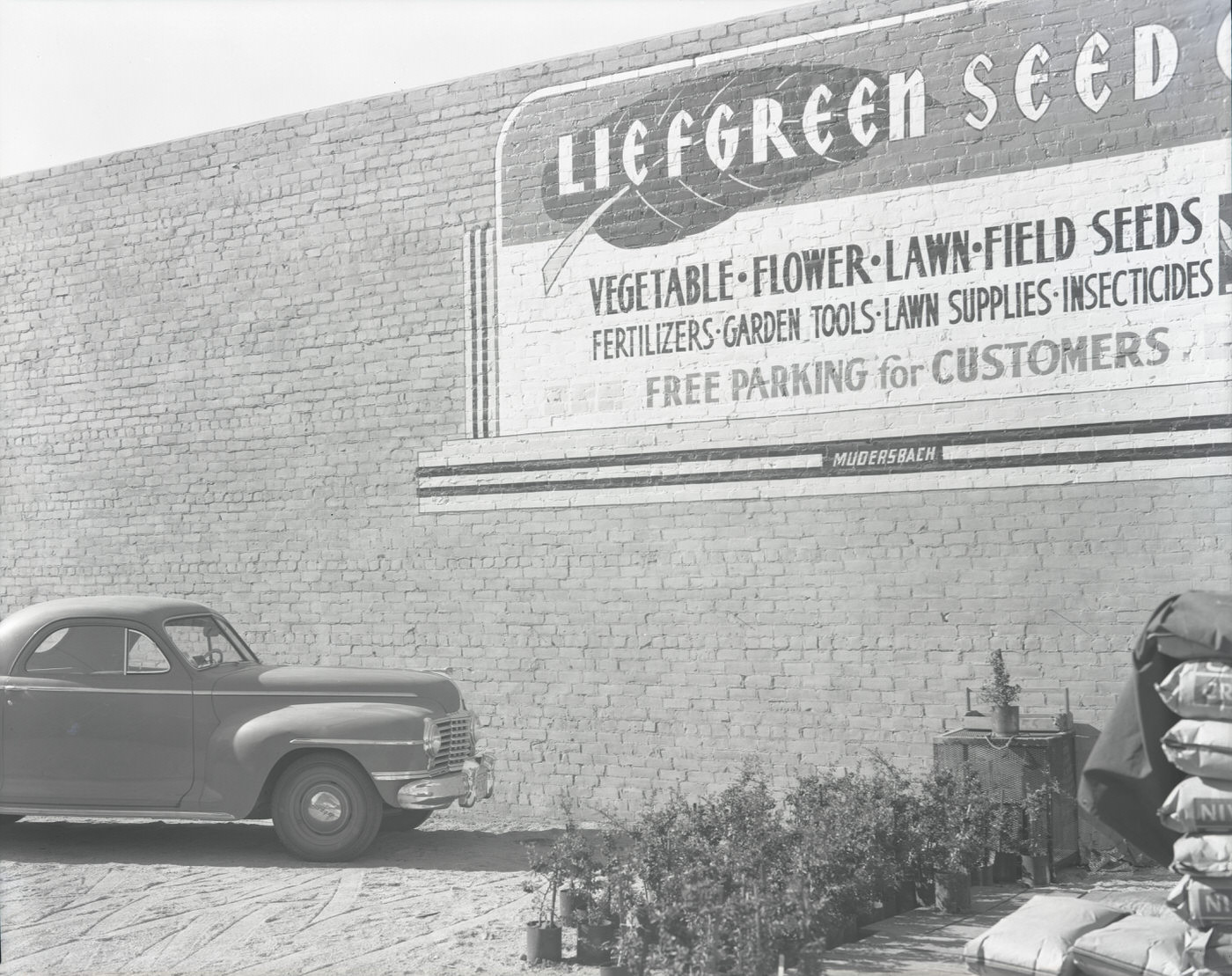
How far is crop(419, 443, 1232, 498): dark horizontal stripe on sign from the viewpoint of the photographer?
27.6 feet

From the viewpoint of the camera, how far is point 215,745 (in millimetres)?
8828

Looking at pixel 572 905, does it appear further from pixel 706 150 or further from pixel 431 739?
pixel 706 150

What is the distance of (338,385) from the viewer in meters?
11.4

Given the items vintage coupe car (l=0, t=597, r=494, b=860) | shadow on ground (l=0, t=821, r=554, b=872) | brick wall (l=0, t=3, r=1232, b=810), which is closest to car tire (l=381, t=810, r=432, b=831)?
shadow on ground (l=0, t=821, r=554, b=872)

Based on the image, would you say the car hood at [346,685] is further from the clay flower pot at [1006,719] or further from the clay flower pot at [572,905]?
the clay flower pot at [1006,719]

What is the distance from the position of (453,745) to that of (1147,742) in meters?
5.28

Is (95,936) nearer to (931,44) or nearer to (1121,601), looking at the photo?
(1121,601)

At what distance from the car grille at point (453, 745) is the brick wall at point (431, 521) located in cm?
113

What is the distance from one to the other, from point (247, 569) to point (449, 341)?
2.81m

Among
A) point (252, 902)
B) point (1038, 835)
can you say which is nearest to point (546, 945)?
point (252, 902)

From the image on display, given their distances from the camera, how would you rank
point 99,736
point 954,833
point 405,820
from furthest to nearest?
point 405,820
point 99,736
point 954,833

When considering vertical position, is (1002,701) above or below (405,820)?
above

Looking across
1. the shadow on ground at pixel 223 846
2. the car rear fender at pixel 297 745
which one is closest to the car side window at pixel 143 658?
the car rear fender at pixel 297 745

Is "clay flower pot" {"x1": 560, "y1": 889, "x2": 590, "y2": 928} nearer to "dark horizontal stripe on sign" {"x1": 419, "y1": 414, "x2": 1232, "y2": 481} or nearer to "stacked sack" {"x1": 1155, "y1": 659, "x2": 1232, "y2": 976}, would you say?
"stacked sack" {"x1": 1155, "y1": 659, "x2": 1232, "y2": 976}
